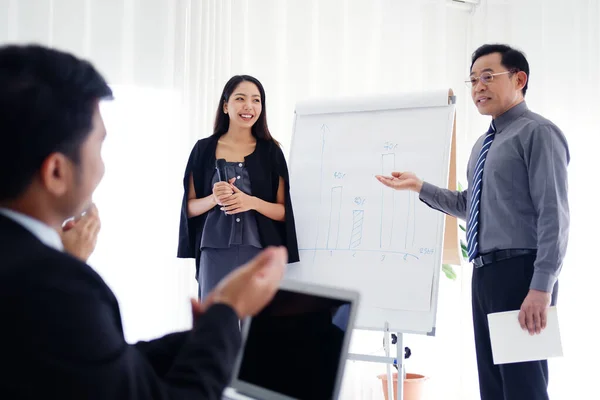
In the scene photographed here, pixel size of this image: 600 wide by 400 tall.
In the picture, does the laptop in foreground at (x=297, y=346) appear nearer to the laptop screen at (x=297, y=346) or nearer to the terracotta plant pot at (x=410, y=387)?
the laptop screen at (x=297, y=346)

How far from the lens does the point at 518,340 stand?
2.06 m

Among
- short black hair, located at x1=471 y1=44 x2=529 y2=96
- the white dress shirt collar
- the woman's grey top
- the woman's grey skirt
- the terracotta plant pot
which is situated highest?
short black hair, located at x1=471 y1=44 x2=529 y2=96

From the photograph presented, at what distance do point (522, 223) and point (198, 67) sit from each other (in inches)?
→ 75.1

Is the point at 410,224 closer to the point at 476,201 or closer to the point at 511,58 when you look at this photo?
the point at 476,201

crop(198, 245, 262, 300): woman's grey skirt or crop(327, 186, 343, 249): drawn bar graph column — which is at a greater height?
crop(327, 186, 343, 249): drawn bar graph column

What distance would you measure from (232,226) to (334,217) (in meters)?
0.44

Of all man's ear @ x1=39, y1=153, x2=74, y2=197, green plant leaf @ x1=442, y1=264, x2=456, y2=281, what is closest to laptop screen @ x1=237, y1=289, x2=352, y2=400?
man's ear @ x1=39, y1=153, x2=74, y2=197

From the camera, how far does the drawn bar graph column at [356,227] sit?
2.66 metres

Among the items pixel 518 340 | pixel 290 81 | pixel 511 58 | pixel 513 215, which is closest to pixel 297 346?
pixel 518 340

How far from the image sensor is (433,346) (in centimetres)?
406

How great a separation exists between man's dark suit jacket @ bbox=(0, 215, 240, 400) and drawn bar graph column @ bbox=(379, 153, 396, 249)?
1.92 m

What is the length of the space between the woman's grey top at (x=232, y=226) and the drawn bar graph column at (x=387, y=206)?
509mm

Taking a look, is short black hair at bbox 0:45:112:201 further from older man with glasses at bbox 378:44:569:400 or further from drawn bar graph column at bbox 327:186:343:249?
drawn bar graph column at bbox 327:186:343:249

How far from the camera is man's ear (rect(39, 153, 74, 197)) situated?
2.43 ft
